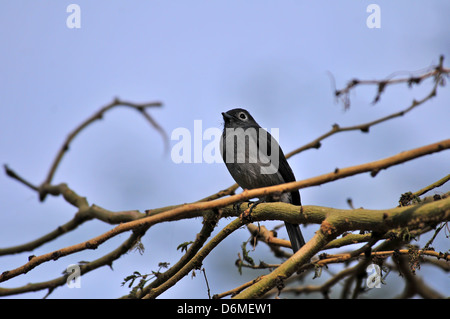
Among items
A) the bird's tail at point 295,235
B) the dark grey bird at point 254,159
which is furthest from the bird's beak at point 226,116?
the bird's tail at point 295,235

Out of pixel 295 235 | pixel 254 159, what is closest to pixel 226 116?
pixel 254 159

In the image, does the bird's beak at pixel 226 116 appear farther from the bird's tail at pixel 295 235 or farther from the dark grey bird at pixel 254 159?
the bird's tail at pixel 295 235

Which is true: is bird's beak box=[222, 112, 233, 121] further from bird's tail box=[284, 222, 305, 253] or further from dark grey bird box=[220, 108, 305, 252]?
bird's tail box=[284, 222, 305, 253]

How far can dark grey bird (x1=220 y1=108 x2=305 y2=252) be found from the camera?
5.47m

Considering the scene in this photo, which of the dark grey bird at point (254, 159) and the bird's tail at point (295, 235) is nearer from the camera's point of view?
the bird's tail at point (295, 235)

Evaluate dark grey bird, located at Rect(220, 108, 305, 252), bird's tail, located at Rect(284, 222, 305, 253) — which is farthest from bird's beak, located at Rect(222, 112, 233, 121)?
bird's tail, located at Rect(284, 222, 305, 253)

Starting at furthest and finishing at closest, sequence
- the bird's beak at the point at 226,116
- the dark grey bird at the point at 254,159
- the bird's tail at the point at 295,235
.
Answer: the bird's beak at the point at 226,116 → the dark grey bird at the point at 254,159 → the bird's tail at the point at 295,235

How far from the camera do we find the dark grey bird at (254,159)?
5473 millimetres

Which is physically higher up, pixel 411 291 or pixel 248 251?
pixel 248 251

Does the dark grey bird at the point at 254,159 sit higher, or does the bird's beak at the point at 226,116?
the bird's beak at the point at 226,116
